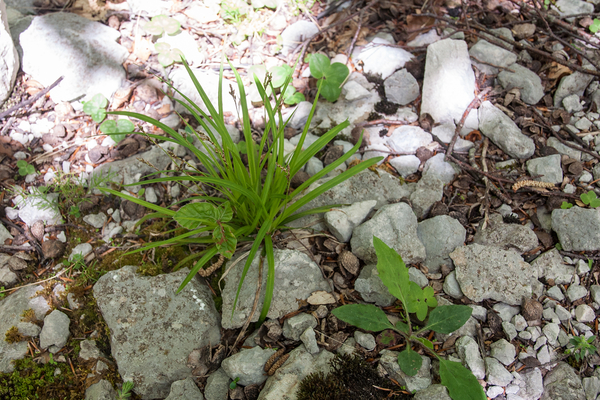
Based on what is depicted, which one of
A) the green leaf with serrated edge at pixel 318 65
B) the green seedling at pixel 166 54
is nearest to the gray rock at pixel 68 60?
the green seedling at pixel 166 54

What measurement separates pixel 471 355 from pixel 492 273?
467 millimetres

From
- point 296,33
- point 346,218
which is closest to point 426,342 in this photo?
point 346,218

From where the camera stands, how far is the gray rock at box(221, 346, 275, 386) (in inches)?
69.1

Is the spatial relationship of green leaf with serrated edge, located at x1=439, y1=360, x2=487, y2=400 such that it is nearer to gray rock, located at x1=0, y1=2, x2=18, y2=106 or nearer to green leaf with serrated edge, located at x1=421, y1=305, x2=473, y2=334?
green leaf with serrated edge, located at x1=421, y1=305, x2=473, y2=334

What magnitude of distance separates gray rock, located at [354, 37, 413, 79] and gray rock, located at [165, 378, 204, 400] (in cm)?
248

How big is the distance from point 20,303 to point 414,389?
7.26 ft

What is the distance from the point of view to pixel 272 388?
1668 millimetres

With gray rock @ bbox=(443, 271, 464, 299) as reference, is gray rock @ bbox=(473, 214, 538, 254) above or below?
above

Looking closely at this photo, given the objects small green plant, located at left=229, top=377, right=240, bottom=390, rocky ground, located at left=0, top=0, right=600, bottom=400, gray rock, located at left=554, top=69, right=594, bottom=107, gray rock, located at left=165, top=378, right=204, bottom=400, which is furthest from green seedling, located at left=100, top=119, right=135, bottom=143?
gray rock, located at left=554, top=69, right=594, bottom=107

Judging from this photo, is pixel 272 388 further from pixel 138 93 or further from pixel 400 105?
pixel 138 93

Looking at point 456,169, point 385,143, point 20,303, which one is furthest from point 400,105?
point 20,303

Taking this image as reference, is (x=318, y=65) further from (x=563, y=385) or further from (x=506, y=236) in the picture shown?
(x=563, y=385)

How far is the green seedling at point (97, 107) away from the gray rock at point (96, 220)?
773 mm

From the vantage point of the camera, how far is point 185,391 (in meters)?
1.79
